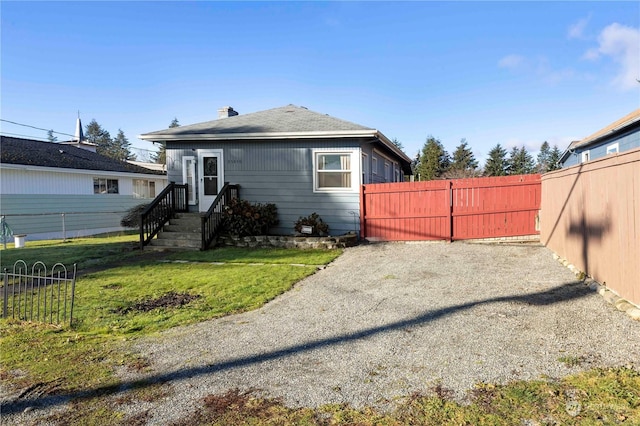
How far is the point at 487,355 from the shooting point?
3.55 metres

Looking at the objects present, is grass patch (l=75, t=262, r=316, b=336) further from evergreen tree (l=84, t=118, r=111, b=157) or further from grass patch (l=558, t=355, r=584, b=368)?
evergreen tree (l=84, t=118, r=111, b=157)

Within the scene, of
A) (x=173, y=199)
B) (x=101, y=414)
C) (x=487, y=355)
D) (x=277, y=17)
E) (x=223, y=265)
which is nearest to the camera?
(x=101, y=414)

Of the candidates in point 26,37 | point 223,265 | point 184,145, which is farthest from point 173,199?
point 26,37

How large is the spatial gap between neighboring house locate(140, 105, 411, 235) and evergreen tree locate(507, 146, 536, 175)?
50.3m

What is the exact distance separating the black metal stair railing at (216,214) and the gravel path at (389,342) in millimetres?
5317

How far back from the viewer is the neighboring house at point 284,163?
11961 millimetres

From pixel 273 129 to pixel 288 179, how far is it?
169 centimetres

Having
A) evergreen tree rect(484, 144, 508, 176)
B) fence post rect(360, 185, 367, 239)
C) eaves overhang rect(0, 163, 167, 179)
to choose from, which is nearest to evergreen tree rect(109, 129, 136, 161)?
eaves overhang rect(0, 163, 167, 179)

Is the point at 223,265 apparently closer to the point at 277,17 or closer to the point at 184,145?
the point at 184,145

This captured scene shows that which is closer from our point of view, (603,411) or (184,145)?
(603,411)

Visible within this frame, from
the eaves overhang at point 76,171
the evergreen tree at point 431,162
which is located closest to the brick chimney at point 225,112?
the eaves overhang at point 76,171

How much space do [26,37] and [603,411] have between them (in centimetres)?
1923

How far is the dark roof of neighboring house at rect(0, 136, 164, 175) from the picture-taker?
16906mm

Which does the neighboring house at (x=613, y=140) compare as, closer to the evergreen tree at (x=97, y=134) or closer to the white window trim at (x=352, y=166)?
the white window trim at (x=352, y=166)
